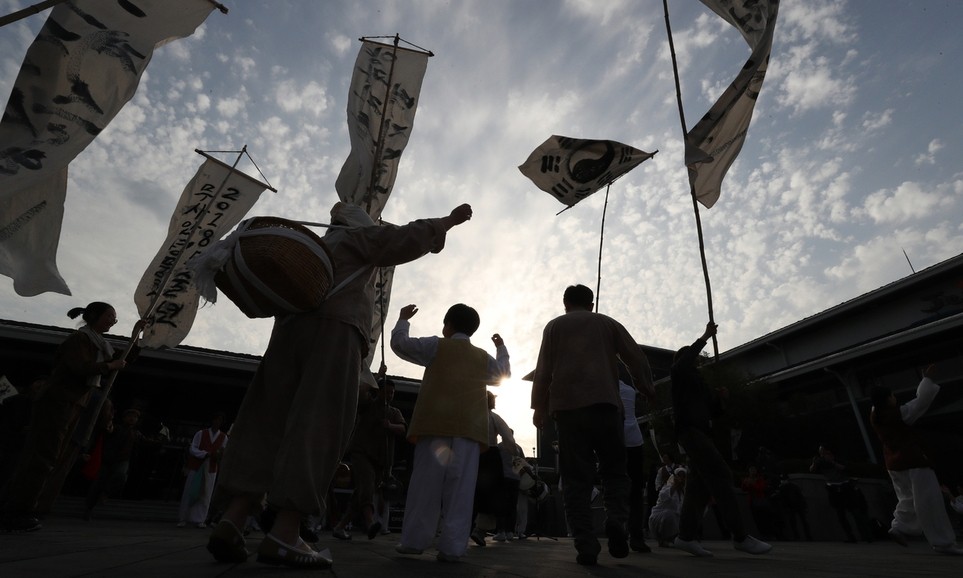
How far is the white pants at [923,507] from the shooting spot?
5246mm

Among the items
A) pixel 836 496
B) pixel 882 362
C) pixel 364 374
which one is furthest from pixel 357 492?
pixel 882 362

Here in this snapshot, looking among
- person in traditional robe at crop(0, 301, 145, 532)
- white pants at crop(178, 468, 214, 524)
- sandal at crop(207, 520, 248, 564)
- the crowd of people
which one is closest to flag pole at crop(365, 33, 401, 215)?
the crowd of people

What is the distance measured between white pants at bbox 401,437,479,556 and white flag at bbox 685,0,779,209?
12.3ft

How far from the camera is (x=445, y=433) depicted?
3633 mm

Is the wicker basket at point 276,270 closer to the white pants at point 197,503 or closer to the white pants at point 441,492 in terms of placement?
the white pants at point 441,492

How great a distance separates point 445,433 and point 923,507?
16.2 ft

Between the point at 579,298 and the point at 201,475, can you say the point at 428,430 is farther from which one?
the point at 201,475

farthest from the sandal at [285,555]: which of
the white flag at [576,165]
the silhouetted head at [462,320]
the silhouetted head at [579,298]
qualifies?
the white flag at [576,165]

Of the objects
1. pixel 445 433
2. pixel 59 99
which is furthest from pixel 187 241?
pixel 445 433

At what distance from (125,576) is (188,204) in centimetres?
826

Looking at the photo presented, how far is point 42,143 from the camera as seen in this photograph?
3.92m

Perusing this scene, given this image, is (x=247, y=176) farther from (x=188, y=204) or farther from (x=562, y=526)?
(x=562, y=526)

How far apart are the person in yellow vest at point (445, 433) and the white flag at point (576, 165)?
11.6 ft

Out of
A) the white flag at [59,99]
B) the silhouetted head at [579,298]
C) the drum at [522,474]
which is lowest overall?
the drum at [522,474]
